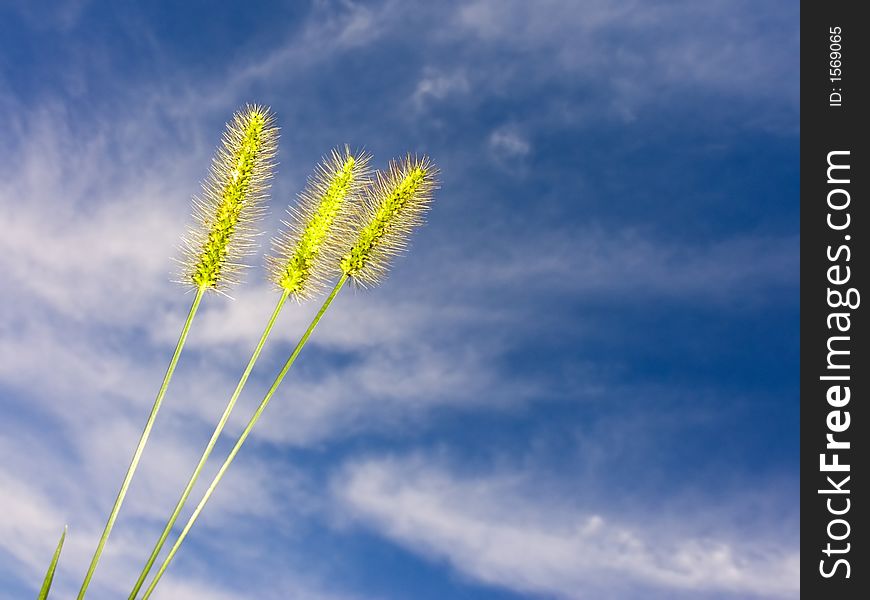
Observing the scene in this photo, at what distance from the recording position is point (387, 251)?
6.62 meters

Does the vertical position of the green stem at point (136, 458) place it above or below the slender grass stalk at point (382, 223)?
below

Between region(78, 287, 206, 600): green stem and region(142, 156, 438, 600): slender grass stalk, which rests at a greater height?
region(142, 156, 438, 600): slender grass stalk

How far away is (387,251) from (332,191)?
714 mm

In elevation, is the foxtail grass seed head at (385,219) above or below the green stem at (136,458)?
above

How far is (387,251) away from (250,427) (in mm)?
2294

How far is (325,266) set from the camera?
6.42m

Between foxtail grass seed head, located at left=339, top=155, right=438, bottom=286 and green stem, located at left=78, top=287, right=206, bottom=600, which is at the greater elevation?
foxtail grass seed head, located at left=339, top=155, right=438, bottom=286
